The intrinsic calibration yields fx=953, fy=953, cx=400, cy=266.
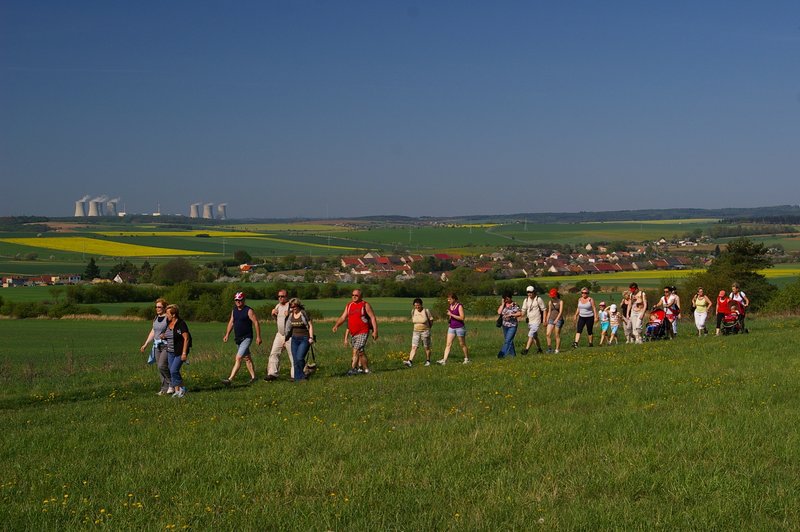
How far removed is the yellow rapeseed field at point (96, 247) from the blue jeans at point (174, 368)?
98125mm

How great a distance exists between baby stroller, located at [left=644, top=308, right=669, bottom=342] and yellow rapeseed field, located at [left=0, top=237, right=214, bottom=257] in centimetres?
9309

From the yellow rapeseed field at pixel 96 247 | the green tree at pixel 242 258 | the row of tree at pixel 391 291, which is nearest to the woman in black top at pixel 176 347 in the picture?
the row of tree at pixel 391 291

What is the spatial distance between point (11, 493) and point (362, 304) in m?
10.4

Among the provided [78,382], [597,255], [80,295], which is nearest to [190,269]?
[80,295]

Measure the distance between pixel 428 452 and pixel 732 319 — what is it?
18.5m

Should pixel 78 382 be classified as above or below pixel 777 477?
below

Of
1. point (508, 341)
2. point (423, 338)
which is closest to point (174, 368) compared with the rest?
point (423, 338)

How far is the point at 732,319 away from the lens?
1014 inches

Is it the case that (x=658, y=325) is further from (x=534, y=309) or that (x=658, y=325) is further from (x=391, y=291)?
(x=391, y=291)

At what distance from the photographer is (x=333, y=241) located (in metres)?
142

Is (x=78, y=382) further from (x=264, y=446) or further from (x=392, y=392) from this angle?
Answer: (x=264, y=446)

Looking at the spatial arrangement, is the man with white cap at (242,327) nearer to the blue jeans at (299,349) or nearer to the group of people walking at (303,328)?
the group of people walking at (303,328)

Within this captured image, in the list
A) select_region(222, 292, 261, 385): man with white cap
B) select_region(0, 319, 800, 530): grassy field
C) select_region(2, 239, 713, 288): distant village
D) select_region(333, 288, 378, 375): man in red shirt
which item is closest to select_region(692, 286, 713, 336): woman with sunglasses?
select_region(0, 319, 800, 530): grassy field

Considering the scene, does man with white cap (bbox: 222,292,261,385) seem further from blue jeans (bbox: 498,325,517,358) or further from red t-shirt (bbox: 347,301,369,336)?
blue jeans (bbox: 498,325,517,358)
